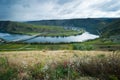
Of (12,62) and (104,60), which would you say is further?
(12,62)

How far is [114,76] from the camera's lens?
22.8 ft

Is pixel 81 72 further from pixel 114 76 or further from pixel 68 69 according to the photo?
pixel 114 76

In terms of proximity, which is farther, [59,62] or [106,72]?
[59,62]

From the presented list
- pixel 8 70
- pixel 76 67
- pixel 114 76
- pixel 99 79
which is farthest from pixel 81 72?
pixel 8 70

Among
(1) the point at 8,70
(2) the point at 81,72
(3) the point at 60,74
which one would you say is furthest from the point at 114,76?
(1) the point at 8,70

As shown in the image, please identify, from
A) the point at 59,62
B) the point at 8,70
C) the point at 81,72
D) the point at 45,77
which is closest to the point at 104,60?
the point at 81,72

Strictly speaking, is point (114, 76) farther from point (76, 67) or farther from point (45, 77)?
point (45, 77)

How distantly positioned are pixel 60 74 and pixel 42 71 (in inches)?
24.8

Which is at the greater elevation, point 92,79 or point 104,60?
point 104,60

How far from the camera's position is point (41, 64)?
7.80 m

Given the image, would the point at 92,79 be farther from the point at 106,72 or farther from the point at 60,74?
the point at 60,74

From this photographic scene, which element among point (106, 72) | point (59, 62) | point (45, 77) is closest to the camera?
point (45, 77)

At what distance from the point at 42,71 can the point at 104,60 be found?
229cm

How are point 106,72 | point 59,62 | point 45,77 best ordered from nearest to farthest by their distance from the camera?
point 45,77, point 106,72, point 59,62
